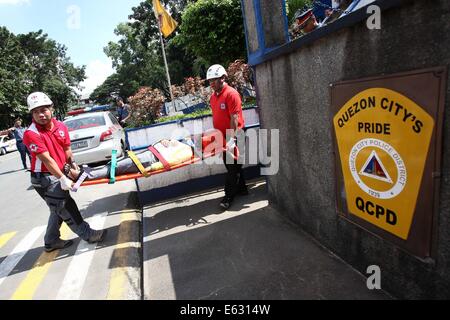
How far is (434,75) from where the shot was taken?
6.40 feet

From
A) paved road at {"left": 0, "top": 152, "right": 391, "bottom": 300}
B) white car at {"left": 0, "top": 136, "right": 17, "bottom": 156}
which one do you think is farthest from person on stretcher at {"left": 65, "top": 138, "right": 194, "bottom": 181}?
white car at {"left": 0, "top": 136, "right": 17, "bottom": 156}

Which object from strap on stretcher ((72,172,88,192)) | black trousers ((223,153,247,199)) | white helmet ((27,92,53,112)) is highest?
white helmet ((27,92,53,112))

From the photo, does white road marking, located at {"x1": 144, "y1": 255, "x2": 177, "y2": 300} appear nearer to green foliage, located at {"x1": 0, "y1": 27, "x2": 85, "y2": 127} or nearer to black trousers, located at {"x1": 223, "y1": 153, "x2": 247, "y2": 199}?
black trousers, located at {"x1": 223, "y1": 153, "x2": 247, "y2": 199}

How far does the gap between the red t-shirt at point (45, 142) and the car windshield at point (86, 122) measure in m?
4.74

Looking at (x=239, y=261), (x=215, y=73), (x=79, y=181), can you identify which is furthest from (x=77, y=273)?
(x=215, y=73)

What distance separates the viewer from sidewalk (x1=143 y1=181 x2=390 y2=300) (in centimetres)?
299

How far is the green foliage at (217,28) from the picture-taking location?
18.3 meters

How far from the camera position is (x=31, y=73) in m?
44.0

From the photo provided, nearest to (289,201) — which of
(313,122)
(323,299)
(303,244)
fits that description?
(303,244)

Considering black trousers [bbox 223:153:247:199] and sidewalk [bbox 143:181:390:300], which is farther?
black trousers [bbox 223:153:247:199]
